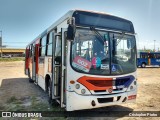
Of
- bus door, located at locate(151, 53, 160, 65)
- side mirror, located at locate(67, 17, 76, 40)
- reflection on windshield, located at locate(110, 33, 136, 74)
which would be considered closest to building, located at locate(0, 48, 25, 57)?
bus door, located at locate(151, 53, 160, 65)

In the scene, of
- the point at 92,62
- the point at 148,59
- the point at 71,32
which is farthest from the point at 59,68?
the point at 148,59

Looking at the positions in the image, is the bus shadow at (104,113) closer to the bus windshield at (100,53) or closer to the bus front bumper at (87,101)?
the bus front bumper at (87,101)

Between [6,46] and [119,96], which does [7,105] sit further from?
[6,46]

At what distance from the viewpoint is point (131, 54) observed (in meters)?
7.01

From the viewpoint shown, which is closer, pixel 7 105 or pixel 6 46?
pixel 7 105

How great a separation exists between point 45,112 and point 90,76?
2219 mm

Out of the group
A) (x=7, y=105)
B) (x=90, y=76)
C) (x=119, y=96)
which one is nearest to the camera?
(x=90, y=76)

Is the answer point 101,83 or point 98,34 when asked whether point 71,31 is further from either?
point 101,83

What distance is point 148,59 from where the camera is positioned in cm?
3522

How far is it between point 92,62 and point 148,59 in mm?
31284

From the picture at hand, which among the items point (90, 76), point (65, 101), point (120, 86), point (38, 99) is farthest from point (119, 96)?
point (38, 99)

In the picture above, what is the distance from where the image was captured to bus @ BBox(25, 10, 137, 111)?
5.89 metres

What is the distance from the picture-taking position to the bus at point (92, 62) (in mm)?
5887

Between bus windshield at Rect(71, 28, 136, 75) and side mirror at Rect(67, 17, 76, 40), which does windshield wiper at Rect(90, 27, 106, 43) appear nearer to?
bus windshield at Rect(71, 28, 136, 75)
